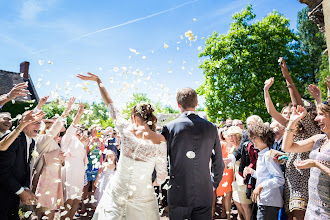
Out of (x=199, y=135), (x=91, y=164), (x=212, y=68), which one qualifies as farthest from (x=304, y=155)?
(x=212, y=68)

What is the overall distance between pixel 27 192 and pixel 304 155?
373 cm

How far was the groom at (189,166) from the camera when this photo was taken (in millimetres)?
3100

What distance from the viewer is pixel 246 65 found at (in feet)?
56.4

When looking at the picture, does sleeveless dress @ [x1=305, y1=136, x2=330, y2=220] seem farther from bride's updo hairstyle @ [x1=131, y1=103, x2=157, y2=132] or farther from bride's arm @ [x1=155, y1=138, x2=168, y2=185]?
bride's updo hairstyle @ [x1=131, y1=103, x2=157, y2=132]

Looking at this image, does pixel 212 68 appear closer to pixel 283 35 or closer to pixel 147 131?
pixel 283 35

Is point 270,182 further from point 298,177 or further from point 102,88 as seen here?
point 102,88

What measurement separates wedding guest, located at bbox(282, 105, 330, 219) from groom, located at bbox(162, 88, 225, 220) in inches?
38.6

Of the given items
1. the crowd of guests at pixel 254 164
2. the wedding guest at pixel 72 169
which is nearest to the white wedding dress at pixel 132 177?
the crowd of guests at pixel 254 164

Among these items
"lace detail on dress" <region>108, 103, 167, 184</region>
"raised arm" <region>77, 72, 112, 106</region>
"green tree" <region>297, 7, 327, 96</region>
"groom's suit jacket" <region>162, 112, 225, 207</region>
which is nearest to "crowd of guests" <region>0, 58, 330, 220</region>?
"raised arm" <region>77, 72, 112, 106</region>

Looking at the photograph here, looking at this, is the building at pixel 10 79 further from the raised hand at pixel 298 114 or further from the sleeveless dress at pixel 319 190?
the sleeveless dress at pixel 319 190

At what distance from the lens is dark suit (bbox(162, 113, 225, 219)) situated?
310 centimetres

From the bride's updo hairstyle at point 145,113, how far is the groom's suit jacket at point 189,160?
0.92ft

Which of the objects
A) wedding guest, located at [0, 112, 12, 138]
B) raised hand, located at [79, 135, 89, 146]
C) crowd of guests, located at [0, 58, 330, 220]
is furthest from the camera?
raised hand, located at [79, 135, 89, 146]

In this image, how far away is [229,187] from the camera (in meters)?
5.54
